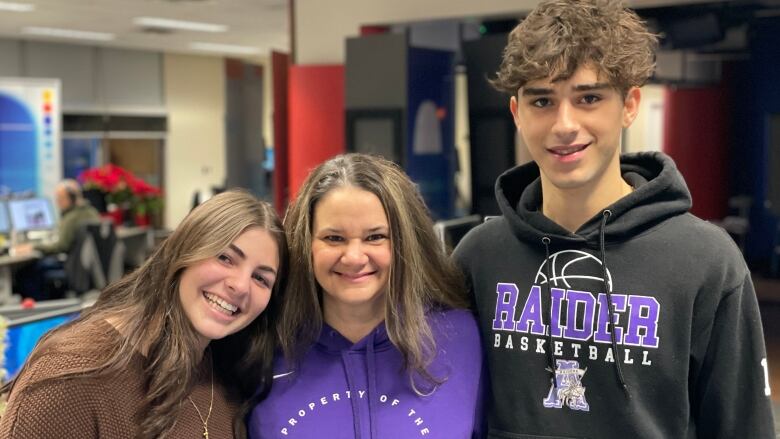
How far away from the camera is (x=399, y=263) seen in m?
1.64

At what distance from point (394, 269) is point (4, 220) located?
8.01 meters

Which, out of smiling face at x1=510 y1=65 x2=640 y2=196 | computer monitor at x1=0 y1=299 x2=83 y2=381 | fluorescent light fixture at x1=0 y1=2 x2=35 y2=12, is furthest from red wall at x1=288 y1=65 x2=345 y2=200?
smiling face at x1=510 y1=65 x2=640 y2=196

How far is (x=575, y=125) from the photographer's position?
1.47 metres

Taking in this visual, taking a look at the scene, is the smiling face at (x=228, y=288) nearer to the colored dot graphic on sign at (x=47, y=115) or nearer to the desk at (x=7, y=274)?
the desk at (x=7, y=274)

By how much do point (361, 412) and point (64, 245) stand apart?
6927mm

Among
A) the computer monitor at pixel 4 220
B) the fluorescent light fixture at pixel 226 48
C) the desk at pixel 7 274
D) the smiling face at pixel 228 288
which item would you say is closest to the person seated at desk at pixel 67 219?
the desk at pixel 7 274

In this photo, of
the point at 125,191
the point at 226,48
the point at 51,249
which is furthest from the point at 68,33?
the point at 51,249

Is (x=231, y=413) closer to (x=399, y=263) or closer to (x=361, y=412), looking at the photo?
(x=361, y=412)

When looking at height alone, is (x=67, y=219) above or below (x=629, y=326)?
below

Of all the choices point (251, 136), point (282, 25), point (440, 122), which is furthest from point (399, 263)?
point (282, 25)

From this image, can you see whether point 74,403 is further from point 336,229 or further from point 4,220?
point 4,220

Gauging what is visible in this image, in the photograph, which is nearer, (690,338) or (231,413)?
(690,338)

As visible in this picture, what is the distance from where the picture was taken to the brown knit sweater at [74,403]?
1365mm

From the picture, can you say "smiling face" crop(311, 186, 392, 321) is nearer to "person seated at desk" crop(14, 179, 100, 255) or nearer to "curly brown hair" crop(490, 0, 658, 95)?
"curly brown hair" crop(490, 0, 658, 95)
